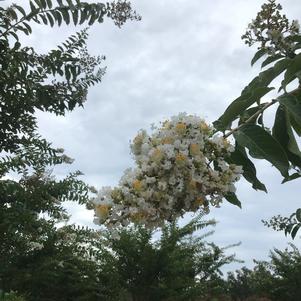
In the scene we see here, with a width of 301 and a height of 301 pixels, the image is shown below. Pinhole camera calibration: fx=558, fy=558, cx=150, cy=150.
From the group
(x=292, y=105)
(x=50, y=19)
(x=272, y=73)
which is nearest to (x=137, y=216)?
(x=292, y=105)

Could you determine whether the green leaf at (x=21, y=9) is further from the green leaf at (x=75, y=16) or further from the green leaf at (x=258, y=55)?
the green leaf at (x=258, y=55)

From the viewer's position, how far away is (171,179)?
1.09 m

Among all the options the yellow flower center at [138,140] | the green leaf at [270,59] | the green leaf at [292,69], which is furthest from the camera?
the green leaf at [270,59]

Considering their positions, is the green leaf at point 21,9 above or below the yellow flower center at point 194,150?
above

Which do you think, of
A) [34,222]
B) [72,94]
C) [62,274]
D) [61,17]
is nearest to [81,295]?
[62,274]

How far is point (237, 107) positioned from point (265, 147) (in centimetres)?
12

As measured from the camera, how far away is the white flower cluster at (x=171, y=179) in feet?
3.59

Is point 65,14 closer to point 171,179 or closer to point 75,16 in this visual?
point 75,16

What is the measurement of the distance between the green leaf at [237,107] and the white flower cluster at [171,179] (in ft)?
0.29

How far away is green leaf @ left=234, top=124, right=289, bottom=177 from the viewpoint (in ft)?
3.83

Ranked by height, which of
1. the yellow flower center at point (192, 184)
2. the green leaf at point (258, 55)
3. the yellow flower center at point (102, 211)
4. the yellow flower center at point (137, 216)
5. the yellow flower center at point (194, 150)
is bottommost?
the yellow flower center at point (137, 216)

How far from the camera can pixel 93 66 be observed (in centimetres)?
362

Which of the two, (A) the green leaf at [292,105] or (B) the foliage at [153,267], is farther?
(B) the foliage at [153,267]

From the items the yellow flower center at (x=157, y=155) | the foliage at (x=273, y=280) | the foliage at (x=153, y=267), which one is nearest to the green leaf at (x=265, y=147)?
the yellow flower center at (x=157, y=155)
